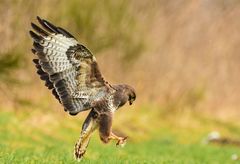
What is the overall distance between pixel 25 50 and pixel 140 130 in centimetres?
751

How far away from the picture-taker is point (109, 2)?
28.1 meters

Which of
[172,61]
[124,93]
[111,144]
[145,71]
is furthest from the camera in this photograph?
[172,61]

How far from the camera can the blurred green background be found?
23156mm

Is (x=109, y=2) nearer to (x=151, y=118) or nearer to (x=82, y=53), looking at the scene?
(x=151, y=118)

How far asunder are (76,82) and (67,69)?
0.71 feet

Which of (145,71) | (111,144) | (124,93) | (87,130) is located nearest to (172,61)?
(145,71)

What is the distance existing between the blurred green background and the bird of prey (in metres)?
7.25

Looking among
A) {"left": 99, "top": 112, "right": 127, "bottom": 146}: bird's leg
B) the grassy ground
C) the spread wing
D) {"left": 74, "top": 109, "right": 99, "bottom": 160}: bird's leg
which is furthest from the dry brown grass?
{"left": 99, "top": 112, "right": 127, "bottom": 146}: bird's leg

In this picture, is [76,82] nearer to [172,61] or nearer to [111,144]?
[111,144]

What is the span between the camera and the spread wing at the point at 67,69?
33.4 feet

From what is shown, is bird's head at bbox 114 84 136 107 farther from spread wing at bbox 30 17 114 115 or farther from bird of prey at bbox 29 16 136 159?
spread wing at bbox 30 17 114 115

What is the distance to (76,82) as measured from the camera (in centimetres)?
1030

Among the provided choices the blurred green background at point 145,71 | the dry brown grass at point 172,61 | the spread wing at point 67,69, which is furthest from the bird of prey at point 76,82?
the dry brown grass at point 172,61

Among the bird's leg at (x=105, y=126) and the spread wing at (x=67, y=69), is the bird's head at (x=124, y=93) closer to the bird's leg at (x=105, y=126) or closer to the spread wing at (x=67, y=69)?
the spread wing at (x=67, y=69)
